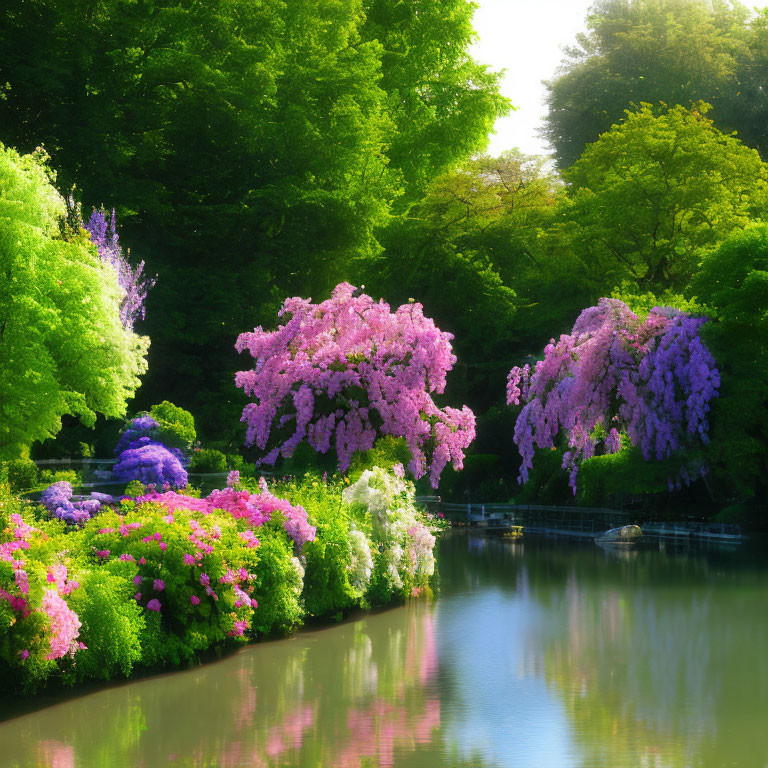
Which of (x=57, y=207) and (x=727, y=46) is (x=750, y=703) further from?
(x=727, y=46)

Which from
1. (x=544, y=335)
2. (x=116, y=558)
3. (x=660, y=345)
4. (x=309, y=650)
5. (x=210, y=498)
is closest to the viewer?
(x=116, y=558)

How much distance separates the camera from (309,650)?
1378cm

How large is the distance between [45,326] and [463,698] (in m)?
17.0

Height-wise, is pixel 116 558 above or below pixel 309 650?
above

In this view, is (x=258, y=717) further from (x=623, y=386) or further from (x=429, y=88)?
(x=429, y=88)

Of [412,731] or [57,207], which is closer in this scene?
[412,731]

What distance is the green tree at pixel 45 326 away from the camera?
968 inches

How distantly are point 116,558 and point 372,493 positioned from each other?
6.01 meters

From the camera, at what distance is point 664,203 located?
1686 inches

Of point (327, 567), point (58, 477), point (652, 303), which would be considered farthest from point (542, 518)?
point (327, 567)

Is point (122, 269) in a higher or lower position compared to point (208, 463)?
higher

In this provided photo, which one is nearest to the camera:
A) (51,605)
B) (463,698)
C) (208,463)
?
(51,605)

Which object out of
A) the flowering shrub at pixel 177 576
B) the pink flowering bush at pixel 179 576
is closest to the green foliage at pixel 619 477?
the flowering shrub at pixel 177 576

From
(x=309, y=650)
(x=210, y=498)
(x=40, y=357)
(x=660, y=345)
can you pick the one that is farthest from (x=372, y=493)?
(x=660, y=345)
